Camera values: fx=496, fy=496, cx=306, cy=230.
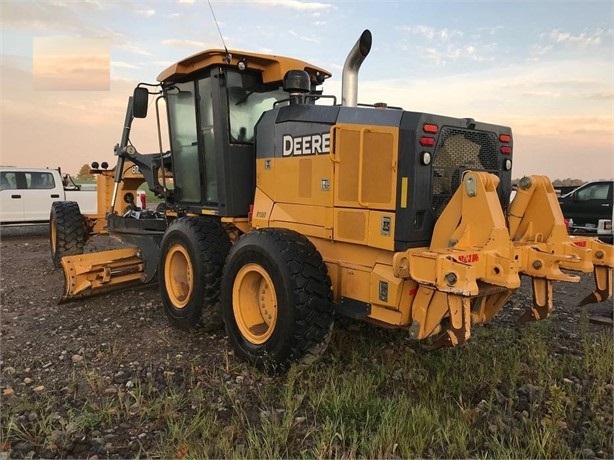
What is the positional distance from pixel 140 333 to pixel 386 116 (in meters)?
3.45

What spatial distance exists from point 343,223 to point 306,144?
846 millimetres

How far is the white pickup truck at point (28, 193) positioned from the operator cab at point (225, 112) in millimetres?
8766

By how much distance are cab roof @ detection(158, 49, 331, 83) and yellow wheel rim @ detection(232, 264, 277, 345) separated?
2207 mm

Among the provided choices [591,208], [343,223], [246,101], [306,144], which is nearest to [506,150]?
[343,223]

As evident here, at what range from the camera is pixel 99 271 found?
21.3 ft

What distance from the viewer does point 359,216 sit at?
4.06 m

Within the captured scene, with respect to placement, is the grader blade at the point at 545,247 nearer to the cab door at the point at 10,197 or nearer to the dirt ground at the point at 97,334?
the dirt ground at the point at 97,334

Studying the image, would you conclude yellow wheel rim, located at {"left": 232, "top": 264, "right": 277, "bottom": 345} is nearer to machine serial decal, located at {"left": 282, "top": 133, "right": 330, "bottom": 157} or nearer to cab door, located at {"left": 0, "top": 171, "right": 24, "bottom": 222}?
machine serial decal, located at {"left": 282, "top": 133, "right": 330, "bottom": 157}

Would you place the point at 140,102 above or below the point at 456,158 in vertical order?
above

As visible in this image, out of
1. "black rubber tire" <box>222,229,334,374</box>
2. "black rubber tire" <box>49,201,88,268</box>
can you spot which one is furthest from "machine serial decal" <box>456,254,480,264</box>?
"black rubber tire" <box>49,201,88,268</box>

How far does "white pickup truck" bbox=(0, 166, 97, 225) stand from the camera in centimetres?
1255

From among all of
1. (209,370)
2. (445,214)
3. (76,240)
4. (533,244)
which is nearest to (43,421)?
(209,370)

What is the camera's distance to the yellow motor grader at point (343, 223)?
11.7 ft

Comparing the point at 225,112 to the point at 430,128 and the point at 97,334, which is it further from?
the point at 97,334
